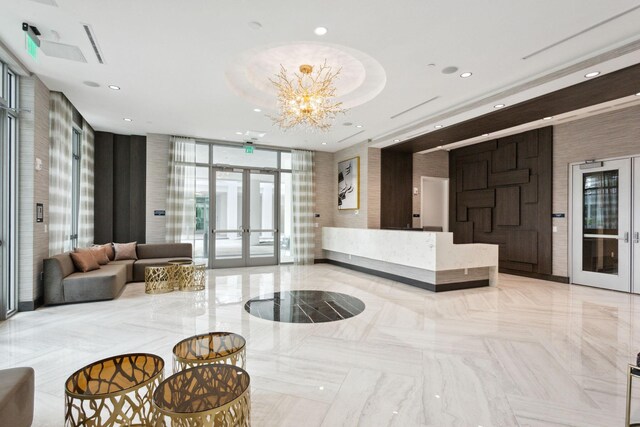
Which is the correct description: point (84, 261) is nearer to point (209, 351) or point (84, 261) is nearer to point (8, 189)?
point (8, 189)

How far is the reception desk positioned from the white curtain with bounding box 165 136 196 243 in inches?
179

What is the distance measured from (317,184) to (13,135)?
6710 mm

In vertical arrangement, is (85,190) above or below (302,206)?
above

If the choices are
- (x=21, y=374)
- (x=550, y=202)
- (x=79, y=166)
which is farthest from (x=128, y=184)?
(x=550, y=202)

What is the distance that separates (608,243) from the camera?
6.21m

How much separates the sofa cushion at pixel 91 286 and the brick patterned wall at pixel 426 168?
24.3ft

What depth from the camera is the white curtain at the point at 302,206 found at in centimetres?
920

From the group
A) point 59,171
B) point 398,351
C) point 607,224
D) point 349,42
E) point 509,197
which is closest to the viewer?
point 398,351

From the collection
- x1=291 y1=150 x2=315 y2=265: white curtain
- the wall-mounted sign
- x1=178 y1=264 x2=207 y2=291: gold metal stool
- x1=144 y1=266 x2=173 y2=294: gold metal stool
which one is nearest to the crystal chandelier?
x1=178 y1=264 x2=207 y2=291: gold metal stool

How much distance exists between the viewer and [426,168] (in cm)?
934

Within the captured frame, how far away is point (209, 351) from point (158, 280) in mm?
4221

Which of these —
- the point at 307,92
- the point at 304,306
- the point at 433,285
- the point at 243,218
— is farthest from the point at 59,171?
the point at 433,285

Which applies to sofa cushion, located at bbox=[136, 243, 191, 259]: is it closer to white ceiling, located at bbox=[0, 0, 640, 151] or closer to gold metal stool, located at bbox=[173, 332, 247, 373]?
white ceiling, located at bbox=[0, 0, 640, 151]

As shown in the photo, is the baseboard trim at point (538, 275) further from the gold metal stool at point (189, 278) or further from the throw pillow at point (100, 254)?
the throw pillow at point (100, 254)
